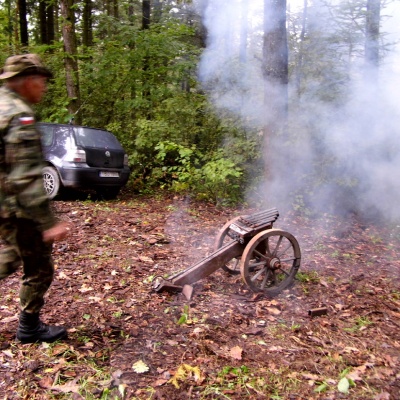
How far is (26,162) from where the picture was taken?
2.41 m

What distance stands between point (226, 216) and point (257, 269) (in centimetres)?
304

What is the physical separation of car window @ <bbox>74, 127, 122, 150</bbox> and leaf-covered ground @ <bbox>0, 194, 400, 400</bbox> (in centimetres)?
268

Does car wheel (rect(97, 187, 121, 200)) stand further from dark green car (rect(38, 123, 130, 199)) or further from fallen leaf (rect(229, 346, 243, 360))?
fallen leaf (rect(229, 346, 243, 360))

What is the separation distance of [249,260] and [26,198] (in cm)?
249

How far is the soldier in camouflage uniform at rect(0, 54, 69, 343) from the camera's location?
7.93ft

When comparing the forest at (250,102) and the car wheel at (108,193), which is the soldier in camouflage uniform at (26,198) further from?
the car wheel at (108,193)

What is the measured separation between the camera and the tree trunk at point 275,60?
7020mm

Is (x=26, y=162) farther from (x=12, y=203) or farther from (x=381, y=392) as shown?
(x=381, y=392)

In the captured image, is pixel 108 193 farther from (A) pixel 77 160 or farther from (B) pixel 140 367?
(B) pixel 140 367

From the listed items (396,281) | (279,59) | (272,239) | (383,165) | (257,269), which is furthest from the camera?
(383,165)

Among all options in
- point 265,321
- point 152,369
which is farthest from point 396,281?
point 152,369

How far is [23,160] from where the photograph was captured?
241 centimetres

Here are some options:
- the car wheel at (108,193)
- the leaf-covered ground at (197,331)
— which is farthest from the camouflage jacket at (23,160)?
the car wheel at (108,193)

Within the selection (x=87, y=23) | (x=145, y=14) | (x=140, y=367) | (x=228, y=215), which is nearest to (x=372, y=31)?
(x=228, y=215)
